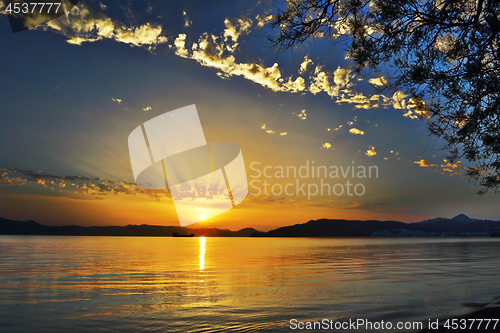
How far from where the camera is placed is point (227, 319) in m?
6.27

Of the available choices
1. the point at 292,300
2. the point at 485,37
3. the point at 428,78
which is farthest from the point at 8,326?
the point at 485,37

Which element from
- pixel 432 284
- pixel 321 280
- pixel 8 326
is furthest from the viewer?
pixel 321 280

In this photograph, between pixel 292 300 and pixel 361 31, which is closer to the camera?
pixel 361 31

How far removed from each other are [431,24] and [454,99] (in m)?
2.00

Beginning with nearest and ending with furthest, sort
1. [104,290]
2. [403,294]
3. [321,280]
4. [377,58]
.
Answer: [377,58] → [403,294] → [104,290] → [321,280]

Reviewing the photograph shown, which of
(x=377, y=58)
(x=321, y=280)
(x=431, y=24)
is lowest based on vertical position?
(x=321, y=280)

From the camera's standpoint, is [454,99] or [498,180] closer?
[454,99]

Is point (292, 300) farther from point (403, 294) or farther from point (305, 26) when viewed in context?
point (305, 26)

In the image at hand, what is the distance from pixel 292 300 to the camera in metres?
8.16

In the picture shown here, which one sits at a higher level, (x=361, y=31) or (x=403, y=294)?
(x=361, y=31)

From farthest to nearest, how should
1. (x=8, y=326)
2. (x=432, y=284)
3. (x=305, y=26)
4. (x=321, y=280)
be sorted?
(x=321, y=280) < (x=432, y=284) < (x=305, y=26) < (x=8, y=326)

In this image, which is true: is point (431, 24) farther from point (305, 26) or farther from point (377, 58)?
point (305, 26)

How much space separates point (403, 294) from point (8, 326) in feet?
32.3

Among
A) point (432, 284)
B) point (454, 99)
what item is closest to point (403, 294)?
point (432, 284)
